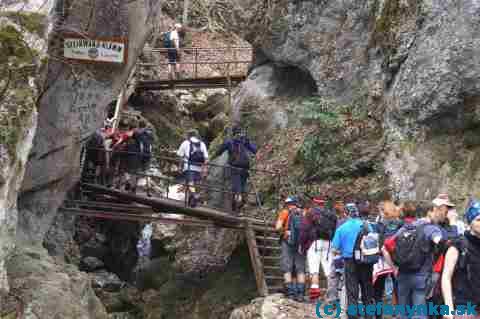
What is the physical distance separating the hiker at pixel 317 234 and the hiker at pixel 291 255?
6.4 inches

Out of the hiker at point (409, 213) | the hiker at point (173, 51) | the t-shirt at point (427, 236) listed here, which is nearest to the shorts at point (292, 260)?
the hiker at point (409, 213)

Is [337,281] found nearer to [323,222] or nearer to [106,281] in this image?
[323,222]

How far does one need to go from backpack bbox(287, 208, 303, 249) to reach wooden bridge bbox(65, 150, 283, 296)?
233 centimetres

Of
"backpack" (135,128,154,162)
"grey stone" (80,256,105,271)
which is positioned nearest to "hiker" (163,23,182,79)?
"grey stone" (80,256,105,271)

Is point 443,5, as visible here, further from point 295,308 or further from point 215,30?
point 215,30

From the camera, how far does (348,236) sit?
325 inches

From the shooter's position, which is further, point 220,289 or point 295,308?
point 220,289

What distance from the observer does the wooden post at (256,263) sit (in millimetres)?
12258

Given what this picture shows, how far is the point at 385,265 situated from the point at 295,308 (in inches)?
89.8

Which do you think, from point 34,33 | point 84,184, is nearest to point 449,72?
point 34,33

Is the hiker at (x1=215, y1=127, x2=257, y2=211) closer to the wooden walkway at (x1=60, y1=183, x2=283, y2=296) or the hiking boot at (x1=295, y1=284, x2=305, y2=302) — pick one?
the wooden walkway at (x1=60, y1=183, x2=283, y2=296)

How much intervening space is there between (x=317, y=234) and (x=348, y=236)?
5.96 ft

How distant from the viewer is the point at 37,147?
12.8 meters

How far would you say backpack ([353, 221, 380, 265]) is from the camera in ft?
26.2
